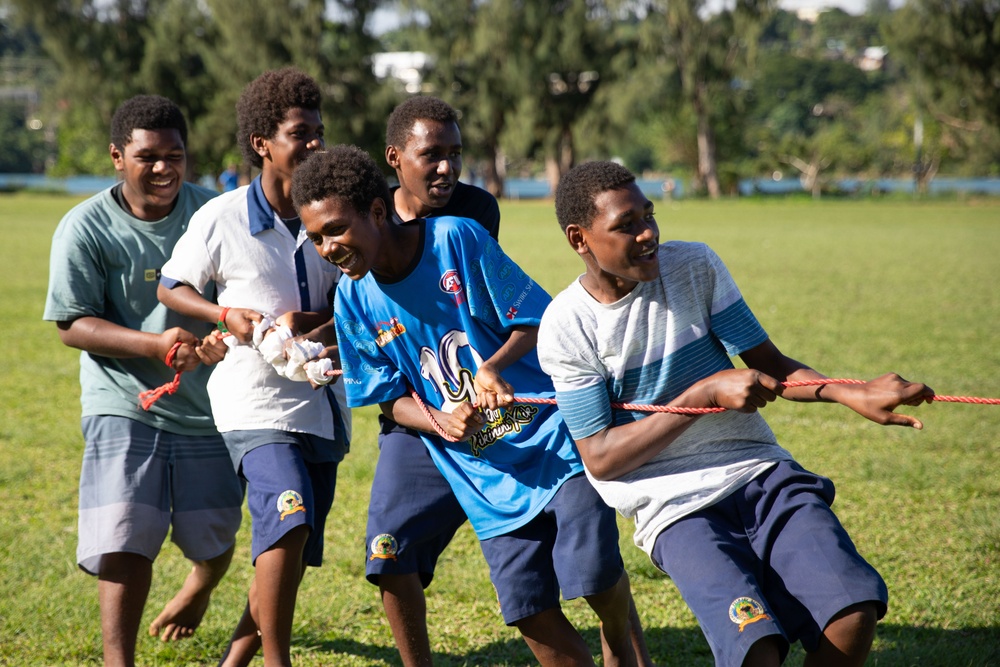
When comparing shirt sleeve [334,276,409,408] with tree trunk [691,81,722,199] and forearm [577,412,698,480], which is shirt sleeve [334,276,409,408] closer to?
forearm [577,412,698,480]

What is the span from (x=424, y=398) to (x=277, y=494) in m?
0.63

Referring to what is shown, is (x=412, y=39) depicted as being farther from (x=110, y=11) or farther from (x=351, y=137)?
(x=110, y=11)

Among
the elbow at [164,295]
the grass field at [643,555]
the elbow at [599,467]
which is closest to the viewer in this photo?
the elbow at [599,467]

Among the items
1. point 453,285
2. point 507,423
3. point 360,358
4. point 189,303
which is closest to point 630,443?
point 507,423

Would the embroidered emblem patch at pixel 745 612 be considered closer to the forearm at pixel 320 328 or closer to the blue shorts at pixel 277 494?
the blue shorts at pixel 277 494

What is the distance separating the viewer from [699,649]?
4230mm

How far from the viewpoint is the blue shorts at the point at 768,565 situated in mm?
2680

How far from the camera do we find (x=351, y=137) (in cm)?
4994

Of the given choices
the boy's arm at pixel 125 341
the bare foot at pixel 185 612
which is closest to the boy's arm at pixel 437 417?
the boy's arm at pixel 125 341

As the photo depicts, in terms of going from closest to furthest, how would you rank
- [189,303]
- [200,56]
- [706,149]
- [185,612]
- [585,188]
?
1. [585,188]
2. [189,303]
3. [185,612]
4. [200,56]
5. [706,149]

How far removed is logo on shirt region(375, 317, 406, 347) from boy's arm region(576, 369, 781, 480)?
81cm

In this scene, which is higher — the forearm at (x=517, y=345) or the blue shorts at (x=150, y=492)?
the forearm at (x=517, y=345)

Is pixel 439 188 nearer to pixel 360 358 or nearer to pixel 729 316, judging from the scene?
pixel 360 358

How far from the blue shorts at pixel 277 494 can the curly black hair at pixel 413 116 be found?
4.08 feet
